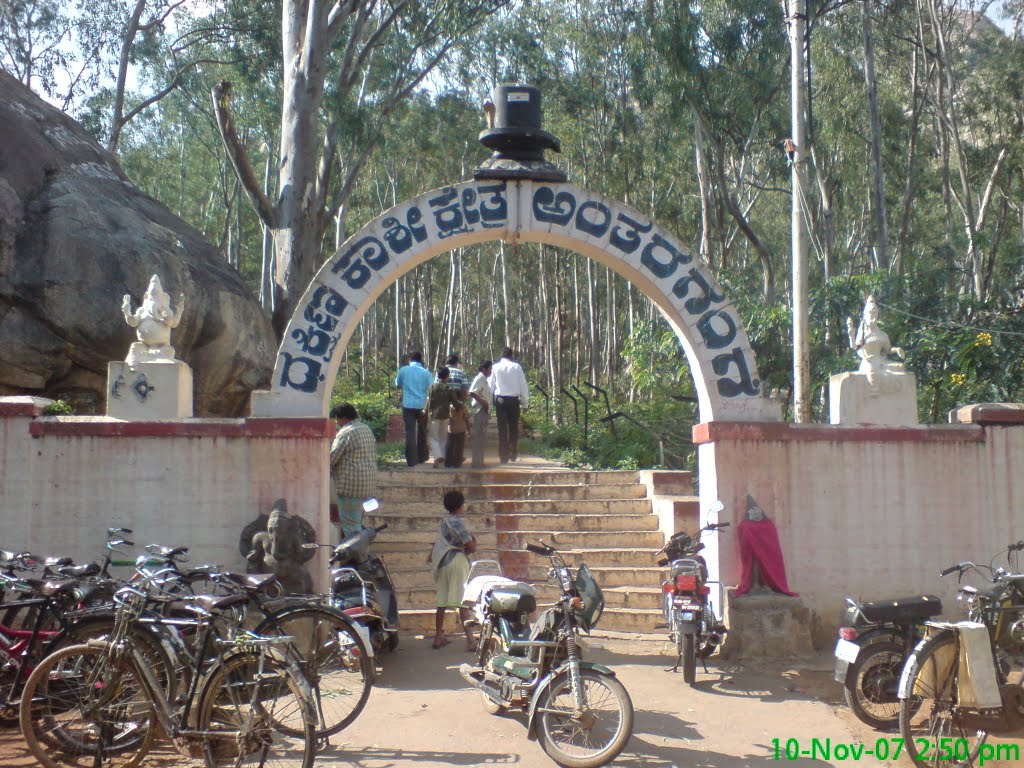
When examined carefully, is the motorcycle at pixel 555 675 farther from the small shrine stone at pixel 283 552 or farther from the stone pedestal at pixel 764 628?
the stone pedestal at pixel 764 628

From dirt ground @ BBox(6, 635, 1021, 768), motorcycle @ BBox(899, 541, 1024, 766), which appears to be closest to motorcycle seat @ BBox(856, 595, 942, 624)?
motorcycle @ BBox(899, 541, 1024, 766)

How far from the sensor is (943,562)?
8.25 m

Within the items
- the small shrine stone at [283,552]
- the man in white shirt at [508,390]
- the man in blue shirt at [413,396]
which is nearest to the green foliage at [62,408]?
the man in blue shirt at [413,396]

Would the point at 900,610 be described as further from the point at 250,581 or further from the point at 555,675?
the point at 250,581

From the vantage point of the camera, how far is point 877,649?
19.5ft

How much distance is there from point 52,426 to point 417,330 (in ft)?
114

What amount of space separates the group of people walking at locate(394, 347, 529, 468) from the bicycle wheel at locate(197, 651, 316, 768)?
24.9ft

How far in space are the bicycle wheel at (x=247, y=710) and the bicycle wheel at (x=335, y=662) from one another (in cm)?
62

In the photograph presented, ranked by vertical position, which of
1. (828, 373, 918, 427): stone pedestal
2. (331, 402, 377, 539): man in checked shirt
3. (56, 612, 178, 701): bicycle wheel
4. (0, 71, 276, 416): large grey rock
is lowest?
(56, 612, 178, 701): bicycle wheel

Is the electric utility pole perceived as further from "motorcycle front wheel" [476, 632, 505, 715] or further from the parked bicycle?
the parked bicycle

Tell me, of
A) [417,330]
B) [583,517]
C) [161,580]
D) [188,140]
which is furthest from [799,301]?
[417,330]

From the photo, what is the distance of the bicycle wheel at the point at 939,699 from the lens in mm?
5320

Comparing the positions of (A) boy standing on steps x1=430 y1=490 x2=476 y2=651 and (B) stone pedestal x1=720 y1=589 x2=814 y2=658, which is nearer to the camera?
(B) stone pedestal x1=720 y1=589 x2=814 y2=658

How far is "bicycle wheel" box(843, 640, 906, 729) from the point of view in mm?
5941
